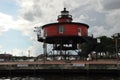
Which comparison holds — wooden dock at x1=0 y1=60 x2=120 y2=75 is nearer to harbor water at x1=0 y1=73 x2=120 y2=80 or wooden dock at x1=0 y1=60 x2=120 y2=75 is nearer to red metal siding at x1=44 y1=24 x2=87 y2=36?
harbor water at x1=0 y1=73 x2=120 y2=80

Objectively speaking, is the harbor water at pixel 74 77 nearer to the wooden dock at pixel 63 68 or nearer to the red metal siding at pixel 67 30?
the wooden dock at pixel 63 68

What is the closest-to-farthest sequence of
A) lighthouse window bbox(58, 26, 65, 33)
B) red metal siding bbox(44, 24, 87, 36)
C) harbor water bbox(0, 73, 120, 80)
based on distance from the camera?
1. harbor water bbox(0, 73, 120, 80)
2. red metal siding bbox(44, 24, 87, 36)
3. lighthouse window bbox(58, 26, 65, 33)

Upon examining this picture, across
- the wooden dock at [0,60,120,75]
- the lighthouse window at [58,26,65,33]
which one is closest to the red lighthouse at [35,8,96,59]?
the lighthouse window at [58,26,65,33]

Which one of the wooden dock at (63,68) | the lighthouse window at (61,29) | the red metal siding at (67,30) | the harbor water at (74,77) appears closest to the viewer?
the harbor water at (74,77)

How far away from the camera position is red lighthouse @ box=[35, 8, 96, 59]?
8056cm

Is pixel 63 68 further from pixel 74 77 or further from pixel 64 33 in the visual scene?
pixel 64 33

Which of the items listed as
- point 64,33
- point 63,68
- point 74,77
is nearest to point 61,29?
point 64,33

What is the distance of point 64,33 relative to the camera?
80.5m

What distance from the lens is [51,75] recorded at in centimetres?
5762

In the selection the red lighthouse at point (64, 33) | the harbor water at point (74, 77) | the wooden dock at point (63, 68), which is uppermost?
the red lighthouse at point (64, 33)

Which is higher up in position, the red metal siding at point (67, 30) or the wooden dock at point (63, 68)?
the red metal siding at point (67, 30)

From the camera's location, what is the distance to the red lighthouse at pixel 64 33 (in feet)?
264

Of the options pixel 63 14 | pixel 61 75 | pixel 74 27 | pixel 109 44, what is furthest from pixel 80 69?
pixel 109 44

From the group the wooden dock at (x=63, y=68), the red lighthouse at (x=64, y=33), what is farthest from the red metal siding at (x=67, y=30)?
the wooden dock at (x=63, y=68)
